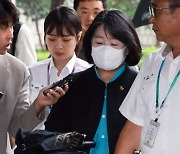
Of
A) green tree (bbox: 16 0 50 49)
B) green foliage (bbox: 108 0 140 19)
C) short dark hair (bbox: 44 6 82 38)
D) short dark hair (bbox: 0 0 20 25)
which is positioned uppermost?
short dark hair (bbox: 0 0 20 25)

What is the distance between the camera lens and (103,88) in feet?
10.7

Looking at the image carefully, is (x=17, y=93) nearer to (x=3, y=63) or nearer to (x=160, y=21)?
(x=3, y=63)

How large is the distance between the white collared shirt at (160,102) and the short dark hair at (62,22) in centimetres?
102

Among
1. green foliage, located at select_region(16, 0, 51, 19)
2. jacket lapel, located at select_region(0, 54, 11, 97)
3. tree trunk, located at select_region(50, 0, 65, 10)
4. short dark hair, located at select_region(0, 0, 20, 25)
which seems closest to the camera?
short dark hair, located at select_region(0, 0, 20, 25)

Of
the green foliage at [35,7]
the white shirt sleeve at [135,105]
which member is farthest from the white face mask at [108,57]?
the green foliage at [35,7]

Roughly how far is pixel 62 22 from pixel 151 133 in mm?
1438

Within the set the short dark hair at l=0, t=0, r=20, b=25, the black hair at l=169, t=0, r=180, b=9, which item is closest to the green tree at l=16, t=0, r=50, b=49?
the short dark hair at l=0, t=0, r=20, b=25

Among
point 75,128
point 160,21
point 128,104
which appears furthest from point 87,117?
point 160,21

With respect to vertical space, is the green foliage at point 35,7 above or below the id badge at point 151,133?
below

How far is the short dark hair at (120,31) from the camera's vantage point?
3.24 m

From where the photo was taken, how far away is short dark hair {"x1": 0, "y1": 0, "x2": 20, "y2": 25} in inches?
116

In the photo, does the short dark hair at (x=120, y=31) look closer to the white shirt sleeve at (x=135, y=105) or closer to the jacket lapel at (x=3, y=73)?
the white shirt sleeve at (x=135, y=105)

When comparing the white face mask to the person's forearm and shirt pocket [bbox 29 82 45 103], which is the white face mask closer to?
the person's forearm

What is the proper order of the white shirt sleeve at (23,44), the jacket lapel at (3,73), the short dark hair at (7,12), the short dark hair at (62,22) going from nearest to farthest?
the short dark hair at (7,12)
the jacket lapel at (3,73)
the short dark hair at (62,22)
the white shirt sleeve at (23,44)
